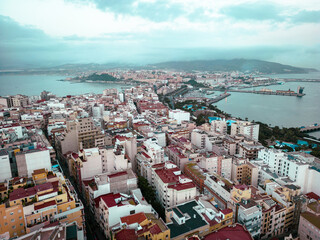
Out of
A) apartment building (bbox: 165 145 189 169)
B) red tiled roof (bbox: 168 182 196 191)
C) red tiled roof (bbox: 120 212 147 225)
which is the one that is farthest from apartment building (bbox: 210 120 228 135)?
red tiled roof (bbox: 120 212 147 225)

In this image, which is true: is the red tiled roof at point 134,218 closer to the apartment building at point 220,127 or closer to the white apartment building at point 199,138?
the white apartment building at point 199,138

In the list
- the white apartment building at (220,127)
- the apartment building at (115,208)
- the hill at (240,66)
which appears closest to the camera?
the apartment building at (115,208)

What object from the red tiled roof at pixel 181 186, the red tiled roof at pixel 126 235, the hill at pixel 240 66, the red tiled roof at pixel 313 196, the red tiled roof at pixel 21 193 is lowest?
the red tiled roof at pixel 313 196

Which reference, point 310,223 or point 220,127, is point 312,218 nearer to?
point 310,223

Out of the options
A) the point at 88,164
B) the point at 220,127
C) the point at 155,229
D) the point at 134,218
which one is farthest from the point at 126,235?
the point at 220,127

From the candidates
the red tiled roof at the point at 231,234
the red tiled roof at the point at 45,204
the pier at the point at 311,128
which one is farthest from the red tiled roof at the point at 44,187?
the pier at the point at 311,128

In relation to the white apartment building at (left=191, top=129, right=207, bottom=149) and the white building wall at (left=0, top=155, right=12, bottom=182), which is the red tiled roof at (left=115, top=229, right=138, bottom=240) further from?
the white apartment building at (left=191, top=129, right=207, bottom=149)
